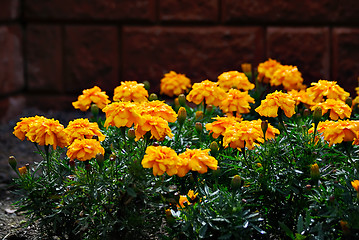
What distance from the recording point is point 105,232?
6.55 ft

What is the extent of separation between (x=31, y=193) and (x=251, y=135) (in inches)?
33.0

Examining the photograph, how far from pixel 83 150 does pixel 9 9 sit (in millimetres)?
2698

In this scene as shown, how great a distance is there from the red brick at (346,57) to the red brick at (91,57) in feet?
5.50

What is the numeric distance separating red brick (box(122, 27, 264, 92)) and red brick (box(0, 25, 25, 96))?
2.76 ft

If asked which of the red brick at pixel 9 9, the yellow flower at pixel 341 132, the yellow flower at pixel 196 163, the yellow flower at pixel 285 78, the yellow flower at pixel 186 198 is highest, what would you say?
the red brick at pixel 9 9

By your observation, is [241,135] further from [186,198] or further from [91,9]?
[91,9]

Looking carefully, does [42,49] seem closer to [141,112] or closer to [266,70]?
[266,70]

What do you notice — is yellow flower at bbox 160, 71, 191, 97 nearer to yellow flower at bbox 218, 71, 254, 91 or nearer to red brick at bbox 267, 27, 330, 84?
yellow flower at bbox 218, 71, 254, 91

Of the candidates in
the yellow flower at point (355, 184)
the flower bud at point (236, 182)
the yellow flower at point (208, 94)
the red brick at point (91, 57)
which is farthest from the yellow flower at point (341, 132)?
the red brick at point (91, 57)

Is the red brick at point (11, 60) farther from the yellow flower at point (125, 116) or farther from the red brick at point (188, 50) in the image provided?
the yellow flower at point (125, 116)

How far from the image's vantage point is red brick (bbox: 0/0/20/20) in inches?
168

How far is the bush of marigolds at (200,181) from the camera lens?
1906 mm

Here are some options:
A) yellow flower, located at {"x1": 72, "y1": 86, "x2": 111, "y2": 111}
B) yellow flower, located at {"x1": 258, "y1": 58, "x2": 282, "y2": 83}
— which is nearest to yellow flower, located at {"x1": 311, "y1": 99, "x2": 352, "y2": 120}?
yellow flower, located at {"x1": 258, "y1": 58, "x2": 282, "y2": 83}

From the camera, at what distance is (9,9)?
4.34 meters
